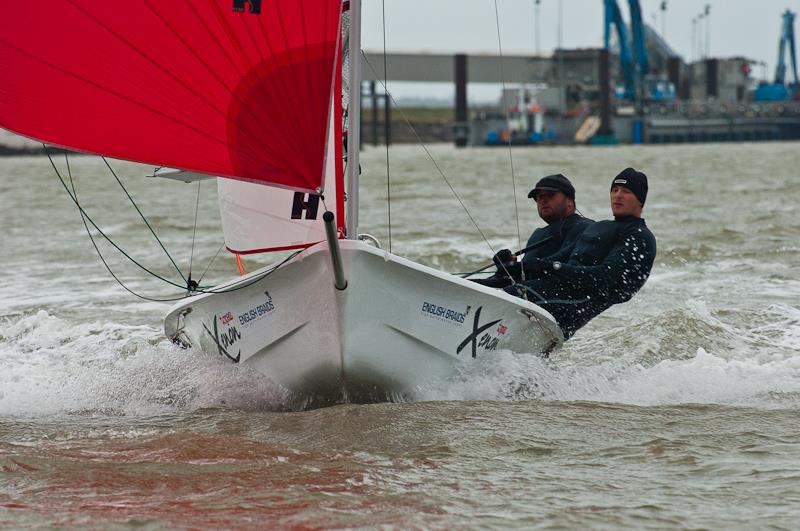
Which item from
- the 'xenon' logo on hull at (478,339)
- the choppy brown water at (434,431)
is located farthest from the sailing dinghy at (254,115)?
the choppy brown water at (434,431)

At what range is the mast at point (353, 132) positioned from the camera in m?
4.88

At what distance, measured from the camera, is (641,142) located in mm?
66688

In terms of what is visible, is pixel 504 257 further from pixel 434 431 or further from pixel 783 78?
pixel 783 78

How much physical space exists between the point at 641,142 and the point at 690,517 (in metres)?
64.8

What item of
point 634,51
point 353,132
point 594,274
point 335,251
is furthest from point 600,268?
point 634,51

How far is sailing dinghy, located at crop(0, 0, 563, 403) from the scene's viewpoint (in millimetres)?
4430

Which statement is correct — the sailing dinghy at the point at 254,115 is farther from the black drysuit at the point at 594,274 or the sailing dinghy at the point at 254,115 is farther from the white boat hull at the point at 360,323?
the black drysuit at the point at 594,274

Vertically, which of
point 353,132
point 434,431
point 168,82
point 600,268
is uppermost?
point 168,82

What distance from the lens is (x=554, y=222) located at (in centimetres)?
625

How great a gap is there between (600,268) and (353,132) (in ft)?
4.84

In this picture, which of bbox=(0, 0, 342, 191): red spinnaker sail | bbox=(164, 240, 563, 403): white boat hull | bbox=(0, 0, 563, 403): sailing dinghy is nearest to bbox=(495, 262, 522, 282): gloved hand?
bbox=(164, 240, 563, 403): white boat hull

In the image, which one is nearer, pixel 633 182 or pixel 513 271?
pixel 633 182

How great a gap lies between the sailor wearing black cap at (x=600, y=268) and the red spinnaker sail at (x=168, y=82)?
167 centimetres

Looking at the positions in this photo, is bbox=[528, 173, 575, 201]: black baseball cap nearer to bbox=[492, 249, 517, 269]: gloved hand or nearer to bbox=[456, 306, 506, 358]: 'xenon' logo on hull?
bbox=[492, 249, 517, 269]: gloved hand
